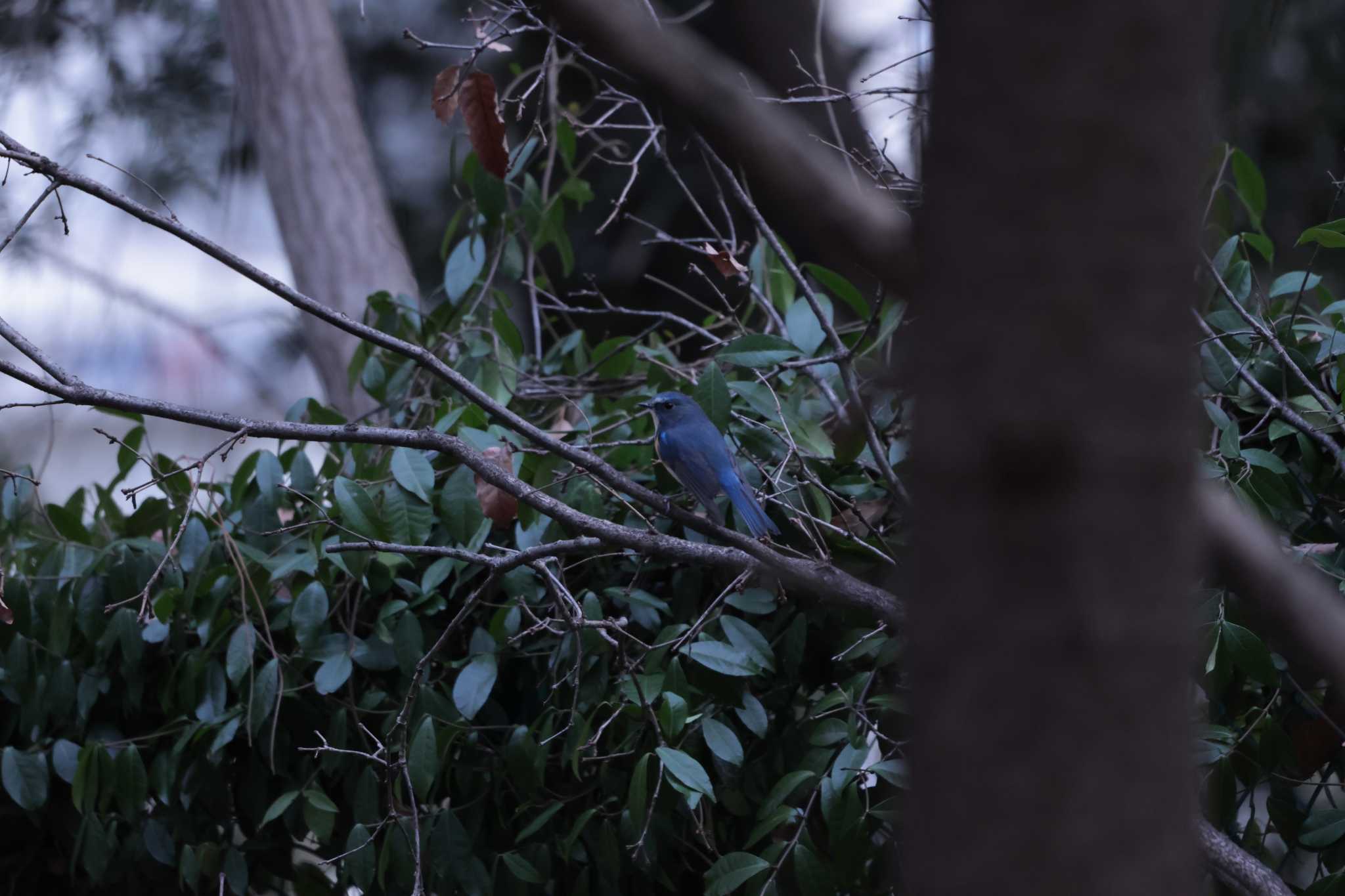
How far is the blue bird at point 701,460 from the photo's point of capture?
8.07ft

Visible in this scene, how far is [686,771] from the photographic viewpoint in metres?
1.88

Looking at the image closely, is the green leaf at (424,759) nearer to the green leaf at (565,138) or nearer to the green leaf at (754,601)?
the green leaf at (754,601)

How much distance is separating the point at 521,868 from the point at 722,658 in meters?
0.58

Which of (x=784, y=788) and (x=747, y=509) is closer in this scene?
(x=784, y=788)

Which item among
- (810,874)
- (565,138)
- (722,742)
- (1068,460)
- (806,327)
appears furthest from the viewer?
(565,138)

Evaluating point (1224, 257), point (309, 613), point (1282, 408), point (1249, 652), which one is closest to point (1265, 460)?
point (1282, 408)

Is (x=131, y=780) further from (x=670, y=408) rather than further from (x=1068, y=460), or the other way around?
(x=1068, y=460)

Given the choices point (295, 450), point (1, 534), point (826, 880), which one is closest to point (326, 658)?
point (295, 450)

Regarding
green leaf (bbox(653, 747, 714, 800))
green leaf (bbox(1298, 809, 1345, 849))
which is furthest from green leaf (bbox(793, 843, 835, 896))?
green leaf (bbox(1298, 809, 1345, 849))

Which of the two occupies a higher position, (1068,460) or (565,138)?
(565,138)

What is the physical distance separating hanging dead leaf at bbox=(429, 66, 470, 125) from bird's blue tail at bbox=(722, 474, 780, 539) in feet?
3.48

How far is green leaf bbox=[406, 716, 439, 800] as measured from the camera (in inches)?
82.5

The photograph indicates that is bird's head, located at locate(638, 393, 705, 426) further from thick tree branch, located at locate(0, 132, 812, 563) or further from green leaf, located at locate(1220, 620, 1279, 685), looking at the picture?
green leaf, located at locate(1220, 620, 1279, 685)

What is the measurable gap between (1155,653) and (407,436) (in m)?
1.46
